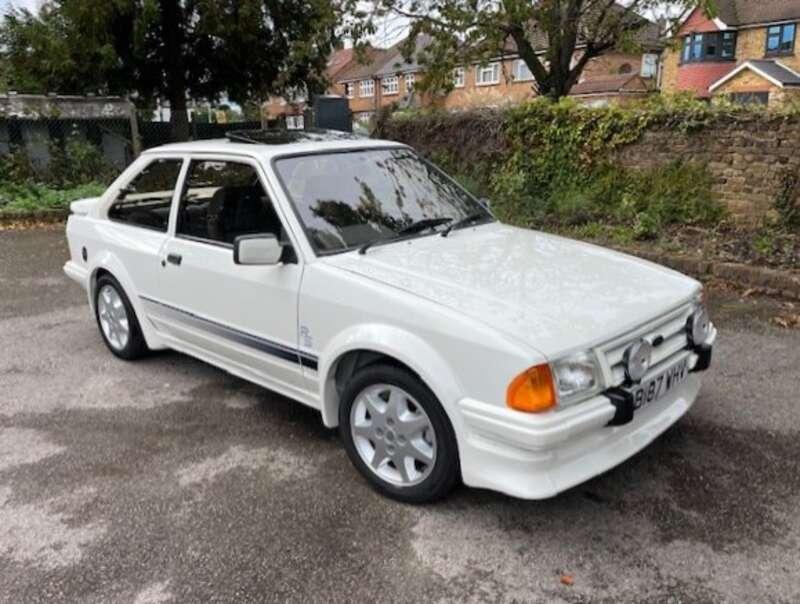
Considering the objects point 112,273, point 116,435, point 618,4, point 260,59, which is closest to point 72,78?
point 260,59

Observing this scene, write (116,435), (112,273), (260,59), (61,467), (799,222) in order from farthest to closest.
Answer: (260,59) < (799,222) < (112,273) < (116,435) < (61,467)

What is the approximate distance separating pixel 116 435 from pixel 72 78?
14636 mm

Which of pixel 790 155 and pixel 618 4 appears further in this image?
pixel 618 4

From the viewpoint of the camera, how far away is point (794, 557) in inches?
108

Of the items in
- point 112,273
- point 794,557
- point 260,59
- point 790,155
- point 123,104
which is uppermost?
point 260,59

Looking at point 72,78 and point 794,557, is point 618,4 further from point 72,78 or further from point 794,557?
point 72,78

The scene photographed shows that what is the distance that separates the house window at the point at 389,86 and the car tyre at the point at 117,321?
4619 centimetres

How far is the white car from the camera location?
8.87ft

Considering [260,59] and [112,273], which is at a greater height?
[260,59]

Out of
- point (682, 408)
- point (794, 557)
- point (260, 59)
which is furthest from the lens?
point (260, 59)

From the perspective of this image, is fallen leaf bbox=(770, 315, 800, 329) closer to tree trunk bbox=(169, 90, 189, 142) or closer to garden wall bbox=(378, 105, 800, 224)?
garden wall bbox=(378, 105, 800, 224)

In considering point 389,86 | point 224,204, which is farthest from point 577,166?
point 389,86

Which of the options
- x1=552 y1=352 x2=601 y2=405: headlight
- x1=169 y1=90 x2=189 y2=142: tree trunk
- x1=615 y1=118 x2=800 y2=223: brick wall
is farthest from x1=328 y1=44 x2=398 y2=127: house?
x1=552 y1=352 x2=601 y2=405: headlight

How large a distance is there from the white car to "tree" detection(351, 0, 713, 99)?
835 centimetres
